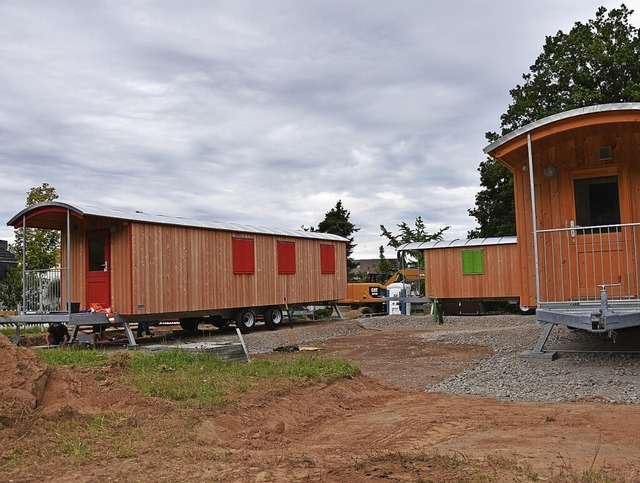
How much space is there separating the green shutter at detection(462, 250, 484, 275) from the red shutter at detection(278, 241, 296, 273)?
6.33 meters

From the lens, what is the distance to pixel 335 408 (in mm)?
6746

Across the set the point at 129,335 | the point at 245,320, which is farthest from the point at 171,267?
the point at 245,320

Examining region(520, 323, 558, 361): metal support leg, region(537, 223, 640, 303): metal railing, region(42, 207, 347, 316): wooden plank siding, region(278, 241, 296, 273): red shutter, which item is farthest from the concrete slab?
region(278, 241, 296, 273): red shutter

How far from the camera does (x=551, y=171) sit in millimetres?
9695

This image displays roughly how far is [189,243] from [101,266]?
6.86 ft

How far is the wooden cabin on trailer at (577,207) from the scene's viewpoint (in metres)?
8.95

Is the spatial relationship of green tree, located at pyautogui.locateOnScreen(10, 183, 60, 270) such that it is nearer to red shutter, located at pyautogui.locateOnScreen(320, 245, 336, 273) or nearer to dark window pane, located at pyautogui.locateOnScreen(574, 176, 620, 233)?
red shutter, located at pyautogui.locateOnScreen(320, 245, 336, 273)

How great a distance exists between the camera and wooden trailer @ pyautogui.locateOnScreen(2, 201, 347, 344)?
13.6 m

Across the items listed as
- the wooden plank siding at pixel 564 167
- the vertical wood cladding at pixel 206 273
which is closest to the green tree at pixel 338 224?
the vertical wood cladding at pixel 206 273

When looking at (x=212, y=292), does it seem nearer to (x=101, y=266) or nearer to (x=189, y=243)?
(x=189, y=243)

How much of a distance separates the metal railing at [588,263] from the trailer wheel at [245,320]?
930 centimetres

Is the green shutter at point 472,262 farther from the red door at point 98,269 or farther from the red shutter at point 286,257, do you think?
the red door at point 98,269

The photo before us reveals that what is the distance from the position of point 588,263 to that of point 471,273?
41.0ft

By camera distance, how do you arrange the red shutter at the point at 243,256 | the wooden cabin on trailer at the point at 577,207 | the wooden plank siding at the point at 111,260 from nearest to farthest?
the wooden cabin on trailer at the point at 577,207 → the wooden plank siding at the point at 111,260 → the red shutter at the point at 243,256
